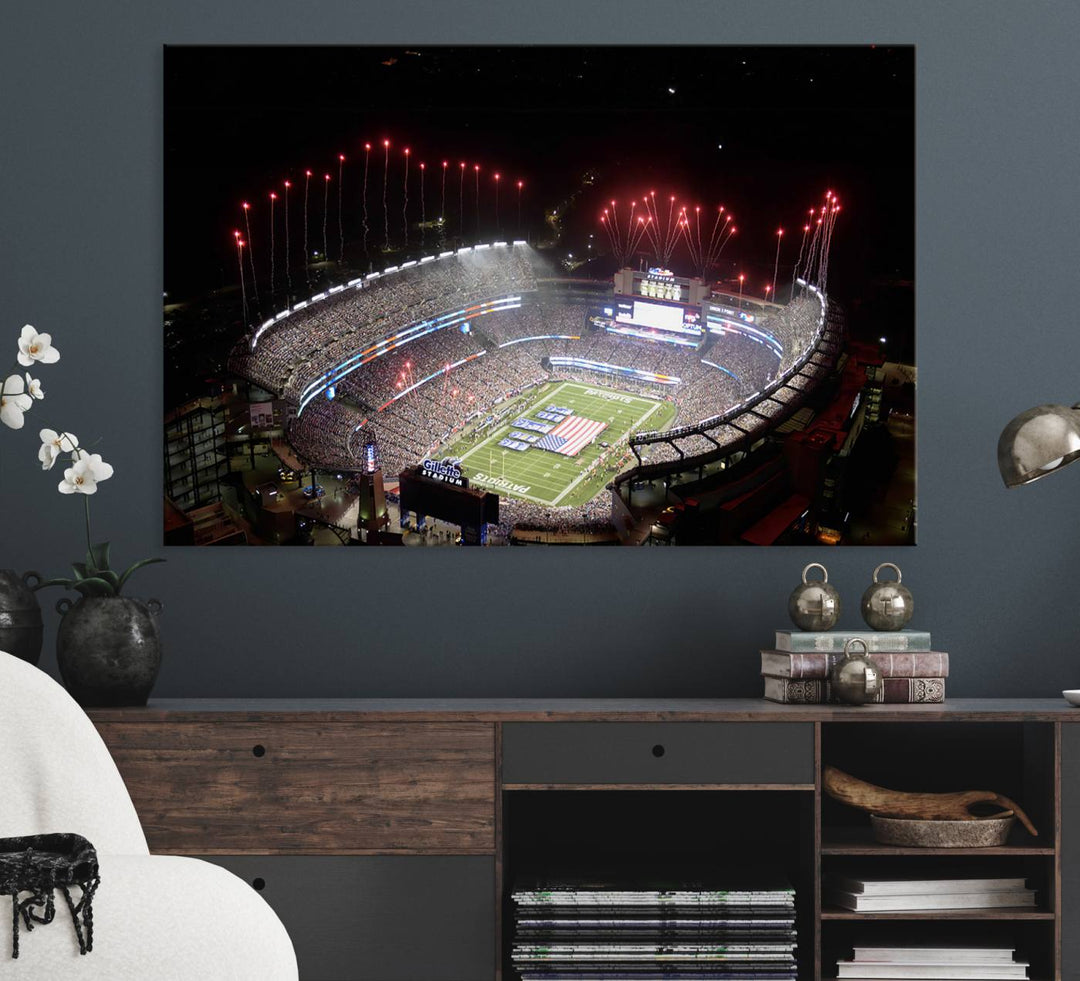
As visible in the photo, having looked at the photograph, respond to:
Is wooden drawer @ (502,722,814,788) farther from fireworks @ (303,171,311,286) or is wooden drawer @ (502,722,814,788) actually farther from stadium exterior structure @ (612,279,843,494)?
fireworks @ (303,171,311,286)

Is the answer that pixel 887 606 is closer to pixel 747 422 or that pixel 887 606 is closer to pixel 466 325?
pixel 747 422

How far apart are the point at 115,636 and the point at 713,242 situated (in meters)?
1.57

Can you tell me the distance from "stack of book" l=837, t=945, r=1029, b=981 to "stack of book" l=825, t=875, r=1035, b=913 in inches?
3.4

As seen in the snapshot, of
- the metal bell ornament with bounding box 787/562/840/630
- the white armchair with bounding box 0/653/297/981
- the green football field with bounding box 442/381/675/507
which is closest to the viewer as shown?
the white armchair with bounding box 0/653/297/981

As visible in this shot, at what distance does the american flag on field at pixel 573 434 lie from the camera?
109 inches

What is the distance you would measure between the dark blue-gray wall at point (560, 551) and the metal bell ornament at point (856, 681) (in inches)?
14.0

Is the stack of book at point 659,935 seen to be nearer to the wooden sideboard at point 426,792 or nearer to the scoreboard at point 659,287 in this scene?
the wooden sideboard at point 426,792

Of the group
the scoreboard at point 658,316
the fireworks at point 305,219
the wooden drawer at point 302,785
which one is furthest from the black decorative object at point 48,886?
the scoreboard at point 658,316

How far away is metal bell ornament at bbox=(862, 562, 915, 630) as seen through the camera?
8.45 feet

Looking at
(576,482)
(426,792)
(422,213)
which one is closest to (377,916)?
(426,792)

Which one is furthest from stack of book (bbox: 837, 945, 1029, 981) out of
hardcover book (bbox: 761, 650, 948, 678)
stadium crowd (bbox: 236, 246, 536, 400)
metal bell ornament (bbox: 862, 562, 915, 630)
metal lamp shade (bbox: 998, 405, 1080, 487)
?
stadium crowd (bbox: 236, 246, 536, 400)

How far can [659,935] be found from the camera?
2322 millimetres

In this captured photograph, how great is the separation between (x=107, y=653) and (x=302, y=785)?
47 centimetres

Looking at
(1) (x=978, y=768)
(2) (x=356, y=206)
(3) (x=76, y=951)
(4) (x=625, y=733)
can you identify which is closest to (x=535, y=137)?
(2) (x=356, y=206)
